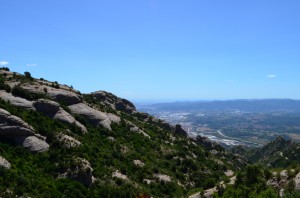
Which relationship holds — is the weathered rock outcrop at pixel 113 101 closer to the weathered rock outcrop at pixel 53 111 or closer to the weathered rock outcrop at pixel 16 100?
the weathered rock outcrop at pixel 53 111

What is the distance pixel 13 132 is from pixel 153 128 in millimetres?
43559

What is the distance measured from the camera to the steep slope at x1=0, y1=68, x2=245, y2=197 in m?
46.9

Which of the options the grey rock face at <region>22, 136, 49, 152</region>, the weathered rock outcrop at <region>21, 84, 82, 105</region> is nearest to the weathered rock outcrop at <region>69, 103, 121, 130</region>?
the weathered rock outcrop at <region>21, 84, 82, 105</region>

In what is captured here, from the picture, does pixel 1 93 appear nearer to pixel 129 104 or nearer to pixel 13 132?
pixel 13 132

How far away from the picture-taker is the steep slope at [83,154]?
46.9 m

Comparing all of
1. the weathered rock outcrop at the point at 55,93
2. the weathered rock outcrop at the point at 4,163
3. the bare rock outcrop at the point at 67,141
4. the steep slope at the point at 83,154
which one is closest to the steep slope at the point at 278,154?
the steep slope at the point at 83,154

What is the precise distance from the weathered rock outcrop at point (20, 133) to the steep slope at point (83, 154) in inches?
5.6

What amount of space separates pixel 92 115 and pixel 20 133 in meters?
21.6

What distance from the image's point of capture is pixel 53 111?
211 ft

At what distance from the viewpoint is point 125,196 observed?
49.3 metres

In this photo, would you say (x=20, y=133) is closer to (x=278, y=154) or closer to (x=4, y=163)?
(x=4, y=163)

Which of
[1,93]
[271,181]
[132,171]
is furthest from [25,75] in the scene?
[271,181]

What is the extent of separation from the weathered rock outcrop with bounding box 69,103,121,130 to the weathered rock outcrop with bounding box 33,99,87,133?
18.7 ft

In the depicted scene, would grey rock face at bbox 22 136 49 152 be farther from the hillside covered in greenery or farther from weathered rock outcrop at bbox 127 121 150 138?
weathered rock outcrop at bbox 127 121 150 138
